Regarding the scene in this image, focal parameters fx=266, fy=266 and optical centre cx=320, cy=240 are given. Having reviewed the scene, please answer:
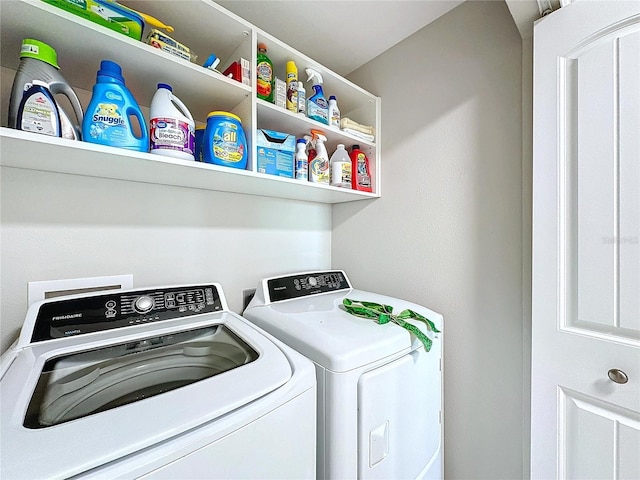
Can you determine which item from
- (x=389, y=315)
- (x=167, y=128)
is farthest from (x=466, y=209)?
(x=167, y=128)

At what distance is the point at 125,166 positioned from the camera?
102 cm

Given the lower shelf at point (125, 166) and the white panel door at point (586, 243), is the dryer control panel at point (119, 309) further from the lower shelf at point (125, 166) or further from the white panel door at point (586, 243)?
the white panel door at point (586, 243)

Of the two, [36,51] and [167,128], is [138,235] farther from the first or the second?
[36,51]

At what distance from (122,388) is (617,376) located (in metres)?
1.48

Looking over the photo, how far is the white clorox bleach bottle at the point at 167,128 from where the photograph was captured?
97 cm

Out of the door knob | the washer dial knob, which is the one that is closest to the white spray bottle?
the washer dial knob

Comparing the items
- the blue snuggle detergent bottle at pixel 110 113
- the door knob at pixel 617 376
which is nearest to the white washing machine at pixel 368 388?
the door knob at pixel 617 376

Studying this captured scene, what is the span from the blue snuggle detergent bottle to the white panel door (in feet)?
4.92

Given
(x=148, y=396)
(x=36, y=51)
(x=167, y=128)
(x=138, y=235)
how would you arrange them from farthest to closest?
1. (x=138, y=235)
2. (x=167, y=128)
3. (x=36, y=51)
4. (x=148, y=396)

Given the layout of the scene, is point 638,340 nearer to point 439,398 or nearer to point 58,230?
point 439,398

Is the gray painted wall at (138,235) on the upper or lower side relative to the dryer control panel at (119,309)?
upper

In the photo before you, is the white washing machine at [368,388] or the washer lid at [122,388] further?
the white washing machine at [368,388]

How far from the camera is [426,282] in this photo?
1.54 meters

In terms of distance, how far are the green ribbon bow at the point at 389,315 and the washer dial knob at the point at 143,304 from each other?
855mm
